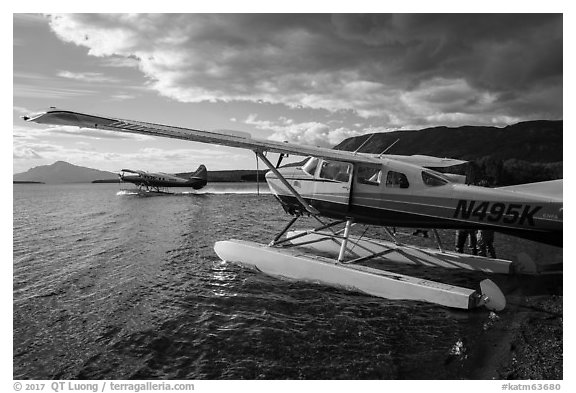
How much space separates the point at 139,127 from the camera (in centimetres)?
758

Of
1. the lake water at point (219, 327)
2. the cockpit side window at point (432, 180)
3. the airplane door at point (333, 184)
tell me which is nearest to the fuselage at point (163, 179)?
the lake water at point (219, 327)

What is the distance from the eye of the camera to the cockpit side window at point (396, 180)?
8.51m

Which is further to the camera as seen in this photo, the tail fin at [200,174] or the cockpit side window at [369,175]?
the tail fin at [200,174]

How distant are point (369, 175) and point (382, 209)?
935 mm

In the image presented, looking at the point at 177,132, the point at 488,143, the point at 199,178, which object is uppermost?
the point at 488,143

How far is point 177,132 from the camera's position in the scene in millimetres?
8039

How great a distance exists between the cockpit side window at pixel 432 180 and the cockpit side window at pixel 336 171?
1828 mm

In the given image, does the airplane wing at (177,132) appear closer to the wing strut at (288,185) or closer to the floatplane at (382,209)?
the floatplane at (382,209)

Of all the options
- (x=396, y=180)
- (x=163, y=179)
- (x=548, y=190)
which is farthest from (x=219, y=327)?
(x=163, y=179)

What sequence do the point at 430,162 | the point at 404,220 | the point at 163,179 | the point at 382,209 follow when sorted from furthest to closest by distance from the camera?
the point at 163,179, the point at 430,162, the point at 382,209, the point at 404,220

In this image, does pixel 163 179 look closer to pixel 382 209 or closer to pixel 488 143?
pixel 382 209

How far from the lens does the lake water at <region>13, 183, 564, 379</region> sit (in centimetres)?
492

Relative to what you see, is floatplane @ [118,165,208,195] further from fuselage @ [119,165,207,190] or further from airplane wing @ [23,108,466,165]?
airplane wing @ [23,108,466,165]
